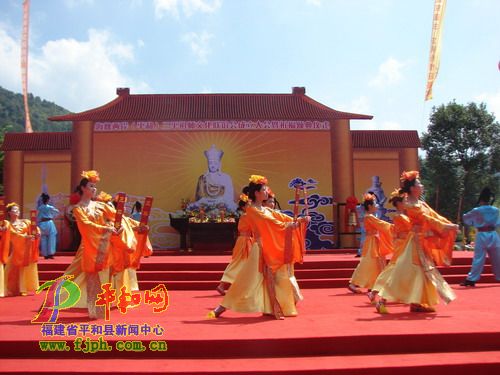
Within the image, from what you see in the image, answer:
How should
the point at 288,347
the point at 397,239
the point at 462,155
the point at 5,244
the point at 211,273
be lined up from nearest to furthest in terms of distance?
1. the point at 288,347
2. the point at 397,239
3. the point at 5,244
4. the point at 211,273
5. the point at 462,155

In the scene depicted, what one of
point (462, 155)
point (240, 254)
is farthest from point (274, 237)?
point (462, 155)

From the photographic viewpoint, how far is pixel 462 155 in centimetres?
2345

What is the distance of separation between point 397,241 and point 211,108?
10163 millimetres

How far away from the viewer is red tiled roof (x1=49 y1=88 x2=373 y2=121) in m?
14.8

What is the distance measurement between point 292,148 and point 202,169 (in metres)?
2.82

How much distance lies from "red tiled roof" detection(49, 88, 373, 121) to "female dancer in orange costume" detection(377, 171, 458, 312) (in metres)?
9.54

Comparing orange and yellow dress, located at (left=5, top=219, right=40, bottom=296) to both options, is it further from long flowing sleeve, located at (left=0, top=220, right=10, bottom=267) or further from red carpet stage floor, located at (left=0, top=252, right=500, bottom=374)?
red carpet stage floor, located at (left=0, top=252, right=500, bottom=374)

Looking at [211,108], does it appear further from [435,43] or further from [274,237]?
[274,237]

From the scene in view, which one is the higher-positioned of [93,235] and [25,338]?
[93,235]

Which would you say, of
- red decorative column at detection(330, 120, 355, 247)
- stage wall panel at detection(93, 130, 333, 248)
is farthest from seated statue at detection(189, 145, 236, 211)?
red decorative column at detection(330, 120, 355, 247)

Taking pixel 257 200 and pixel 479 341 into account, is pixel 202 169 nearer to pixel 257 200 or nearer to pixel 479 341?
pixel 257 200

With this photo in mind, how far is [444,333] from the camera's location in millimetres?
4016

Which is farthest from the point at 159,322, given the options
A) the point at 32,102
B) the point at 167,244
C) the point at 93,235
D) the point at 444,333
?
the point at 32,102

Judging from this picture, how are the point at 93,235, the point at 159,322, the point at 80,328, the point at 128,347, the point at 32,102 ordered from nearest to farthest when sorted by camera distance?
the point at 128,347, the point at 80,328, the point at 159,322, the point at 93,235, the point at 32,102
